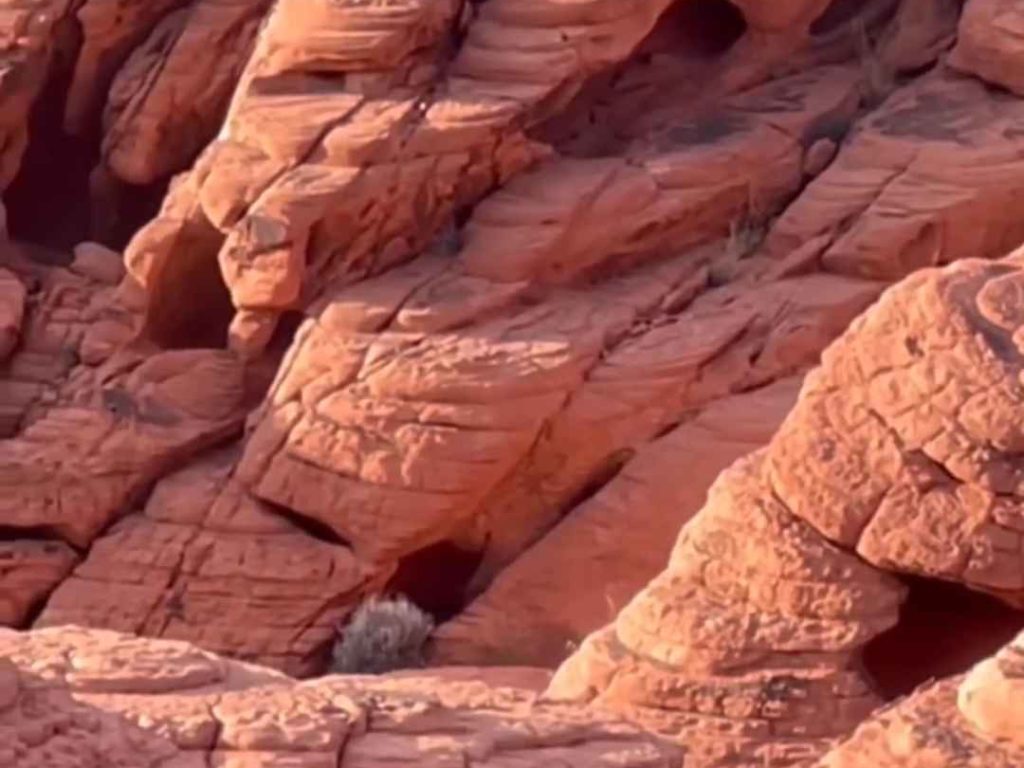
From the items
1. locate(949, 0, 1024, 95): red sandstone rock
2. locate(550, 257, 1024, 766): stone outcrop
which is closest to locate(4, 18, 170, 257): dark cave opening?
locate(949, 0, 1024, 95): red sandstone rock

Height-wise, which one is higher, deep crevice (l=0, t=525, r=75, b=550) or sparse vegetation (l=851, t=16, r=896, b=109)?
sparse vegetation (l=851, t=16, r=896, b=109)

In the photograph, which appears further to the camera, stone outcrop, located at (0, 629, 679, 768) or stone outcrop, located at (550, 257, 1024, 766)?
stone outcrop, located at (550, 257, 1024, 766)

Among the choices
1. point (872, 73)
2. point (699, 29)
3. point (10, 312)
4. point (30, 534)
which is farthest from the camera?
point (699, 29)

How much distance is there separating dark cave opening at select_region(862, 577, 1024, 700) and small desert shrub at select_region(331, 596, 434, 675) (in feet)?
13.5

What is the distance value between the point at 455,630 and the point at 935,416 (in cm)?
497

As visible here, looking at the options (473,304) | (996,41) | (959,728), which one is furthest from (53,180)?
(959,728)

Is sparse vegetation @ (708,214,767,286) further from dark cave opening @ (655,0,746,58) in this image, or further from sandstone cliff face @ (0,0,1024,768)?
dark cave opening @ (655,0,746,58)

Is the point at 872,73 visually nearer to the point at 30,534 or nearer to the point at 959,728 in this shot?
the point at 30,534

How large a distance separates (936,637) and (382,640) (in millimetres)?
4325

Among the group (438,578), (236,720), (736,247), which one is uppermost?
(236,720)

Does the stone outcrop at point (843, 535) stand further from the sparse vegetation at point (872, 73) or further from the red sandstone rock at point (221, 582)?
the sparse vegetation at point (872, 73)

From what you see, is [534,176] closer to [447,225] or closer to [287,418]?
[447,225]

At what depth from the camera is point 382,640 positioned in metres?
11.8

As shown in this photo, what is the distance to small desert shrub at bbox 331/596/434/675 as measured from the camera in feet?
38.7
